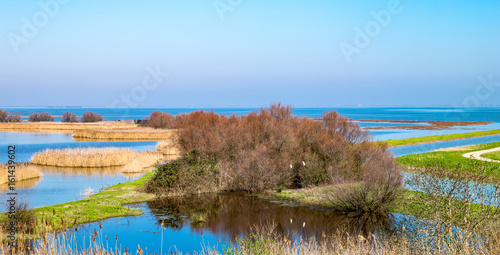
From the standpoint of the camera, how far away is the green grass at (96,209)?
17.2 metres

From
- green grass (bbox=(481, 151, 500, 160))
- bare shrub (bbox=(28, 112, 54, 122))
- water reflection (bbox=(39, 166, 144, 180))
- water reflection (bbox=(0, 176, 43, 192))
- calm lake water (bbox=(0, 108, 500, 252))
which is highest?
green grass (bbox=(481, 151, 500, 160))

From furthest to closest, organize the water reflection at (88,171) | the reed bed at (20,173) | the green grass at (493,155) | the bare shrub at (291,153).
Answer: the green grass at (493,155) < the water reflection at (88,171) < the reed bed at (20,173) < the bare shrub at (291,153)

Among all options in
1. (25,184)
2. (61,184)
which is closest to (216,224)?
(61,184)

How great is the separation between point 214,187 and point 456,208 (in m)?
17.1

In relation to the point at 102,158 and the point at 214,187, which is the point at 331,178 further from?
the point at 102,158

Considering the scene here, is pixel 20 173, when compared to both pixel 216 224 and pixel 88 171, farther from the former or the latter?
pixel 216 224

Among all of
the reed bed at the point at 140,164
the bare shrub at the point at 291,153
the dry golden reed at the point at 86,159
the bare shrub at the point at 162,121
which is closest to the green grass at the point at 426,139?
the bare shrub at the point at 291,153

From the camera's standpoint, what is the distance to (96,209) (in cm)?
1956

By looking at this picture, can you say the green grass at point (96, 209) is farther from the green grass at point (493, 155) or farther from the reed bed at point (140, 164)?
the green grass at point (493, 155)

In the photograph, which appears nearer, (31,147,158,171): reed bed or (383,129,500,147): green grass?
(31,147,158,171): reed bed

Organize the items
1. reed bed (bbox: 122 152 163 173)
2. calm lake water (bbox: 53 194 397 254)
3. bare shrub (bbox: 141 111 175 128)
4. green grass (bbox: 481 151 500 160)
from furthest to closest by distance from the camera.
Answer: bare shrub (bbox: 141 111 175 128) → green grass (bbox: 481 151 500 160) → reed bed (bbox: 122 152 163 173) → calm lake water (bbox: 53 194 397 254)

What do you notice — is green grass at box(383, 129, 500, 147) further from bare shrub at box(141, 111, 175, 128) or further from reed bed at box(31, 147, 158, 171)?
bare shrub at box(141, 111, 175, 128)

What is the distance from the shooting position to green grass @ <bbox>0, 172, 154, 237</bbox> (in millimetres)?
17234

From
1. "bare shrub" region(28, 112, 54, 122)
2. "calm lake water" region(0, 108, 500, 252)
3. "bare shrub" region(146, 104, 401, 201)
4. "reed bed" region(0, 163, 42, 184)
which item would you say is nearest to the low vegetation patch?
"bare shrub" region(146, 104, 401, 201)
